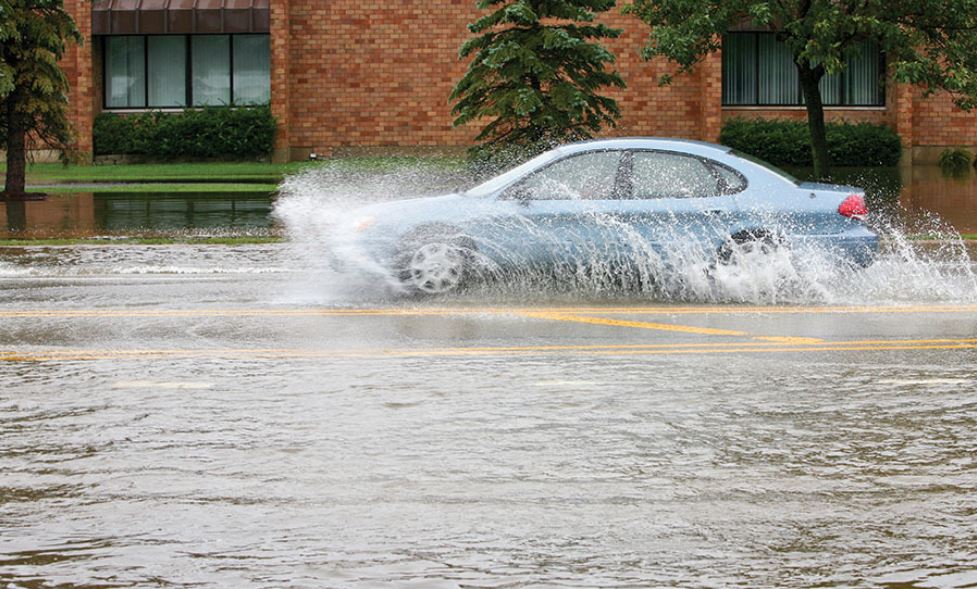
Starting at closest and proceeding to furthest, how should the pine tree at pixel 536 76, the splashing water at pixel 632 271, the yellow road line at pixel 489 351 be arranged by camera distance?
the yellow road line at pixel 489 351 < the splashing water at pixel 632 271 < the pine tree at pixel 536 76

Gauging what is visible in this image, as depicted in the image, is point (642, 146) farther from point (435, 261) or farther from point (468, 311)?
point (468, 311)

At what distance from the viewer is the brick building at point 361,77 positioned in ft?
139

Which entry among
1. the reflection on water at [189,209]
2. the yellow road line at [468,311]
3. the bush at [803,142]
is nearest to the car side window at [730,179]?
the yellow road line at [468,311]

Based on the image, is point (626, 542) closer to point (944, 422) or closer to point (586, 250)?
point (944, 422)

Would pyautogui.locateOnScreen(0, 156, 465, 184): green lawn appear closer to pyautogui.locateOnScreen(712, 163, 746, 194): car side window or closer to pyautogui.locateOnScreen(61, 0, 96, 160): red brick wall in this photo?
pyautogui.locateOnScreen(61, 0, 96, 160): red brick wall

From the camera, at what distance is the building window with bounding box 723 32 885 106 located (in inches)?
1742

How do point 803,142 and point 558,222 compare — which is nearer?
point 558,222

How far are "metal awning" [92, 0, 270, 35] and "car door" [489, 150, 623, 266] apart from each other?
29.7 metres

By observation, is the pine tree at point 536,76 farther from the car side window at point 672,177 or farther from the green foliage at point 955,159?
the green foliage at point 955,159

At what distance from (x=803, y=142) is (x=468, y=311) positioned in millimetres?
29407

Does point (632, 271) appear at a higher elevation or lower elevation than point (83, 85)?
lower

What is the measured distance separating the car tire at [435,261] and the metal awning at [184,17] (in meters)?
29.7

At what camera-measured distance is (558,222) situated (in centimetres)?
1371

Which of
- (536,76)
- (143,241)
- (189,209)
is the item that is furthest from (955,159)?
(143,241)
